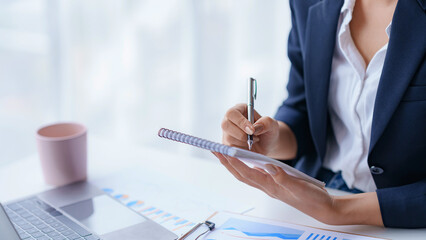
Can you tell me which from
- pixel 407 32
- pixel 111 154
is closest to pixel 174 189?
pixel 111 154

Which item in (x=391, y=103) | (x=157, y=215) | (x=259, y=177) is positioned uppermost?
(x=391, y=103)

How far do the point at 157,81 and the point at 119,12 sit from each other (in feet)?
1.12

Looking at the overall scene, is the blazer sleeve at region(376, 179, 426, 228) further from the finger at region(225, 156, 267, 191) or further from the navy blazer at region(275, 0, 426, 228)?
the finger at region(225, 156, 267, 191)

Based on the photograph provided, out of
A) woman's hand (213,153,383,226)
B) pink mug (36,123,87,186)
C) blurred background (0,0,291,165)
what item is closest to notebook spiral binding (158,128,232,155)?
woman's hand (213,153,383,226)

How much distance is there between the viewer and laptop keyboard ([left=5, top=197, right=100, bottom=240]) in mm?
725

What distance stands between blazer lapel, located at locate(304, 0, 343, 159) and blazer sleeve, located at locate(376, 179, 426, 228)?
10.1 inches

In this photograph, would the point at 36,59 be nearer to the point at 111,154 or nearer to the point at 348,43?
the point at 111,154

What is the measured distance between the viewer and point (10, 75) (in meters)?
1.69

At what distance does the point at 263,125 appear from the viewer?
2.64 feet

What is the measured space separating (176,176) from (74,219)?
0.85ft

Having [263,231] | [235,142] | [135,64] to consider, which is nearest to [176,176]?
[235,142]

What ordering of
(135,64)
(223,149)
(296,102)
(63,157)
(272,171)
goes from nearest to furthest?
1. (223,149)
2. (272,171)
3. (63,157)
4. (296,102)
5. (135,64)

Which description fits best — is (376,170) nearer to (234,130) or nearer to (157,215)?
(234,130)

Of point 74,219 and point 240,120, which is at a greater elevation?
point 240,120
